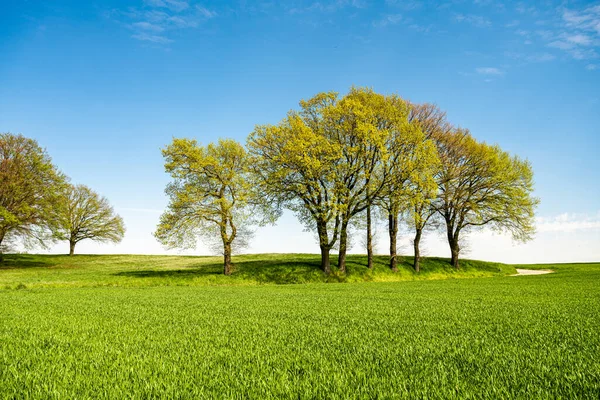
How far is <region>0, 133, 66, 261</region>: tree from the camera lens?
147 ft

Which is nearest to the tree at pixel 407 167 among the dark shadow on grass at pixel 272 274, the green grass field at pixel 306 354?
the dark shadow on grass at pixel 272 274

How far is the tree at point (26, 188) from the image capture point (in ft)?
147

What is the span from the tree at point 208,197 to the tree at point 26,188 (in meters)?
21.8

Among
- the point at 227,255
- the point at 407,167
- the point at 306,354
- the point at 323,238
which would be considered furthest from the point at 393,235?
the point at 306,354

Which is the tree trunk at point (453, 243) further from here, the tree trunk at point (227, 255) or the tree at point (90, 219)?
the tree at point (90, 219)

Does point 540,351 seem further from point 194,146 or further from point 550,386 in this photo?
point 194,146

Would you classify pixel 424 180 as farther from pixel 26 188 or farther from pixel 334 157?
pixel 26 188

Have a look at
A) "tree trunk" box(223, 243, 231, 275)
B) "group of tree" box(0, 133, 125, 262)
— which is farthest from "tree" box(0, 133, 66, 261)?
"tree trunk" box(223, 243, 231, 275)

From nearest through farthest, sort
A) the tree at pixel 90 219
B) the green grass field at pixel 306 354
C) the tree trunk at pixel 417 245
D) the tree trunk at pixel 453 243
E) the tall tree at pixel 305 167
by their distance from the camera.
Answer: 1. the green grass field at pixel 306 354
2. the tall tree at pixel 305 167
3. the tree trunk at pixel 417 245
4. the tree trunk at pixel 453 243
5. the tree at pixel 90 219

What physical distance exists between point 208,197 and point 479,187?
3076 cm

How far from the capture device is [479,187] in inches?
1748

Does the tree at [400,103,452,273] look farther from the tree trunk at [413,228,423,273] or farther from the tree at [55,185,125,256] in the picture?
the tree at [55,185,125,256]

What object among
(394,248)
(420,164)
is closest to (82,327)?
(420,164)

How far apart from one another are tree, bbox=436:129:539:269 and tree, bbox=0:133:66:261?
4707cm
